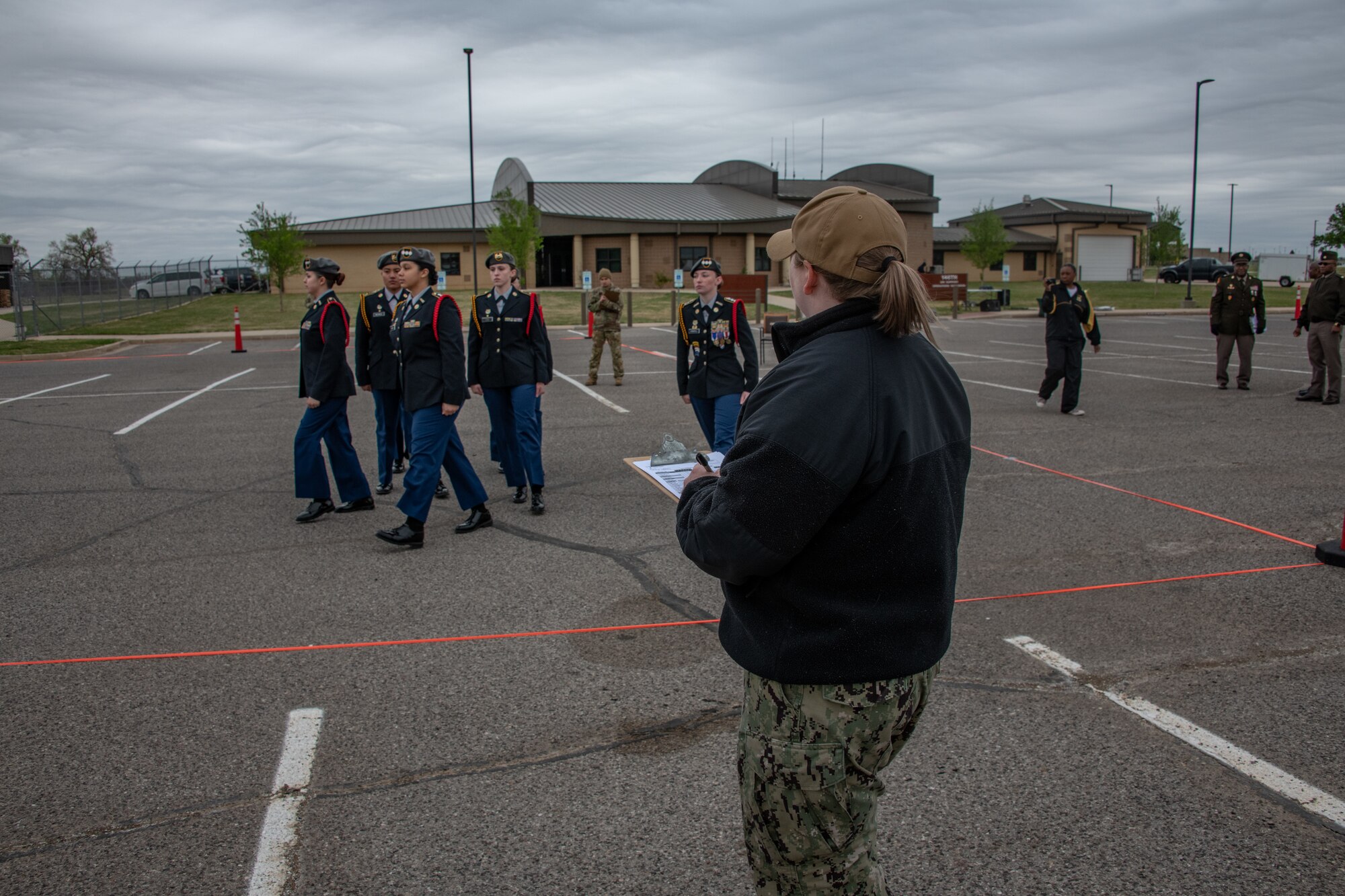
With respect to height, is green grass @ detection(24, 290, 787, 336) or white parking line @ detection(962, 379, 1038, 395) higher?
green grass @ detection(24, 290, 787, 336)

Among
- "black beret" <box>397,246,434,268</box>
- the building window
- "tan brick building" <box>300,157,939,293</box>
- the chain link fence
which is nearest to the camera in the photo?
"black beret" <box>397,246,434,268</box>

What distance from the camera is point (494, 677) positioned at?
4.30 meters

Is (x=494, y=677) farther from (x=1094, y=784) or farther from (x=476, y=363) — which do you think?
(x=476, y=363)

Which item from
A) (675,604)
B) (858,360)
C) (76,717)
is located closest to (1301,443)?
(675,604)

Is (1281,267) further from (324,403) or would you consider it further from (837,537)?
(837,537)

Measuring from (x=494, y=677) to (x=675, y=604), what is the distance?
1257mm

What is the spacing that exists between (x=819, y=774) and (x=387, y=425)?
6.98m

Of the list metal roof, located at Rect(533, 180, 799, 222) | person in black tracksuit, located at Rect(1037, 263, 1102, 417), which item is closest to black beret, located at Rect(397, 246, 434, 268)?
person in black tracksuit, located at Rect(1037, 263, 1102, 417)

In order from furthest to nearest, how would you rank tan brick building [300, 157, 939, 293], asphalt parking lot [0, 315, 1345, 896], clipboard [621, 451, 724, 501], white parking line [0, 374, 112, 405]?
tan brick building [300, 157, 939, 293], white parking line [0, 374, 112, 405], clipboard [621, 451, 724, 501], asphalt parking lot [0, 315, 1345, 896]

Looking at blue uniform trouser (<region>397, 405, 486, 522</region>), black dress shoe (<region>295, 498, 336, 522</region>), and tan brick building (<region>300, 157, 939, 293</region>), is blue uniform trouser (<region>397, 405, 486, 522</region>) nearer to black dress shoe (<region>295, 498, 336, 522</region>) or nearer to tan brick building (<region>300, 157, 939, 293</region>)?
black dress shoe (<region>295, 498, 336, 522</region>)

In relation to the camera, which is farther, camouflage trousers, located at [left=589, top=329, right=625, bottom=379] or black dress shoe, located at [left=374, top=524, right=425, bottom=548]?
camouflage trousers, located at [left=589, top=329, right=625, bottom=379]

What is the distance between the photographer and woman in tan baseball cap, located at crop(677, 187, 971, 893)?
5.98 ft

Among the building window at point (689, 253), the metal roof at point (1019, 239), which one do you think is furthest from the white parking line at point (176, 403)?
the metal roof at point (1019, 239)

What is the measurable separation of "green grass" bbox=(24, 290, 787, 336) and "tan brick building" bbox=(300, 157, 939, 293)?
Answer: 13.5ft
